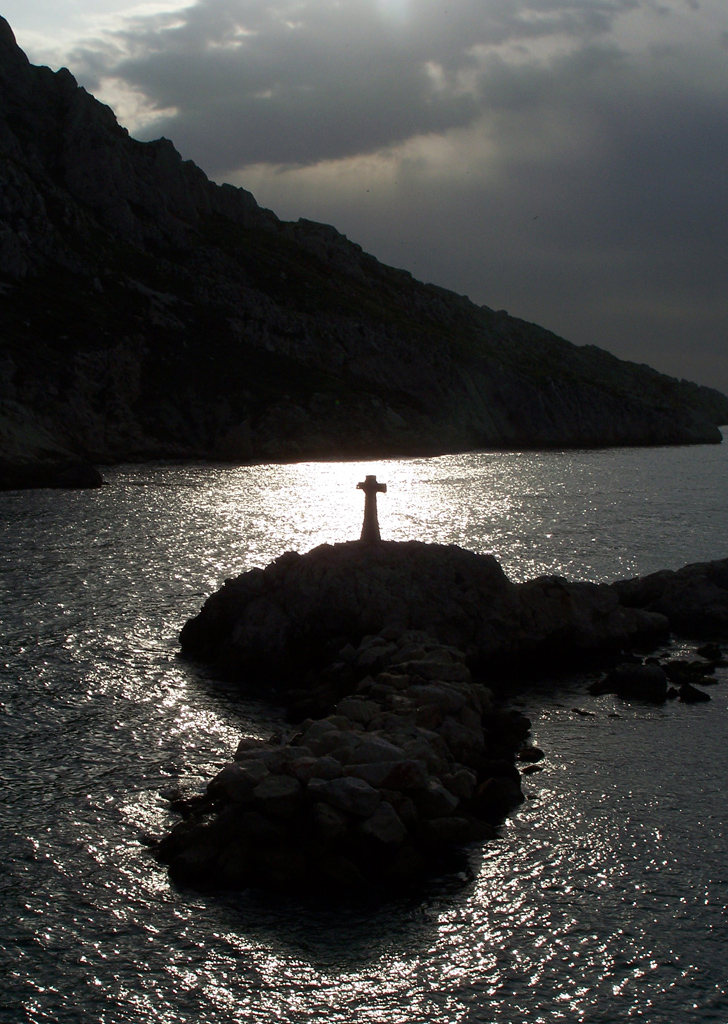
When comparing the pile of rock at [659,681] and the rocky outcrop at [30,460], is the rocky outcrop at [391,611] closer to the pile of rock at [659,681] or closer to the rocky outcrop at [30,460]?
the pile of rock at [659,681]

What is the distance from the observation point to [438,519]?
75.8 meters

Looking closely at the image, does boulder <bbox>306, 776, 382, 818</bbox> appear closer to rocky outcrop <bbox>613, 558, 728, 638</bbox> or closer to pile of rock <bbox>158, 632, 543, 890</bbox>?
pile of rock <bbox>158, 632, 543, 890</bbox>

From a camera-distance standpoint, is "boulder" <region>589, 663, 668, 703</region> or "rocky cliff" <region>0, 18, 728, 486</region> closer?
"boulder" <region>589, 663, 668, 703</region>

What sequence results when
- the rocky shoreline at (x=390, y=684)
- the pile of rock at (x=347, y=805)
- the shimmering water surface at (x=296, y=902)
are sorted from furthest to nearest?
the rocky shoreline at (x=390, y=684)
the pile of rock at (x=347, y=805)
the shimmering water surface at (x=296, y=902)

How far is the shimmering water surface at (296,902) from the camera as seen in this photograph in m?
14.3

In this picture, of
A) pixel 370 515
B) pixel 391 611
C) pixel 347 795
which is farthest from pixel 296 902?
pixel 370 515

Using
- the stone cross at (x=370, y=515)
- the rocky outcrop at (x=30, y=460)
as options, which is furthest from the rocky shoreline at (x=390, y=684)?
the rocky outcrop at (x=30, y=460)

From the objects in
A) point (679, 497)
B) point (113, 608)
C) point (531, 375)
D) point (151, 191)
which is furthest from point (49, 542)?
point (531, 375)

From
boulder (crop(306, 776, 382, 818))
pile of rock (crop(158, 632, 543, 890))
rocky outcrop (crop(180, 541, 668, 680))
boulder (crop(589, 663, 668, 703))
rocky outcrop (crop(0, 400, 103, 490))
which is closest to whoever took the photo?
pile of rock (crop(158, 632, 543, 890))

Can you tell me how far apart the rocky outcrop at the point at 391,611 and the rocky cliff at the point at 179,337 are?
61030 mm

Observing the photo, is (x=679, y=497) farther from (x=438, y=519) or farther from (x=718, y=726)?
(x=718, y=726)

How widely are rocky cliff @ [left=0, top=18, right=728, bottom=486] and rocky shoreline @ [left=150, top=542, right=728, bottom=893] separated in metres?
63.2

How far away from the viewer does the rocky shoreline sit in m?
18.0

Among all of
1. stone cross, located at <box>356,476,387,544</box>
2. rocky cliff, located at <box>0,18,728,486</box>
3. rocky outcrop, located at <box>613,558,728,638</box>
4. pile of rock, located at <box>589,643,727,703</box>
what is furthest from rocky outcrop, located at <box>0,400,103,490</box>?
pile of rock, located at <box>589,643,727,703</box>
